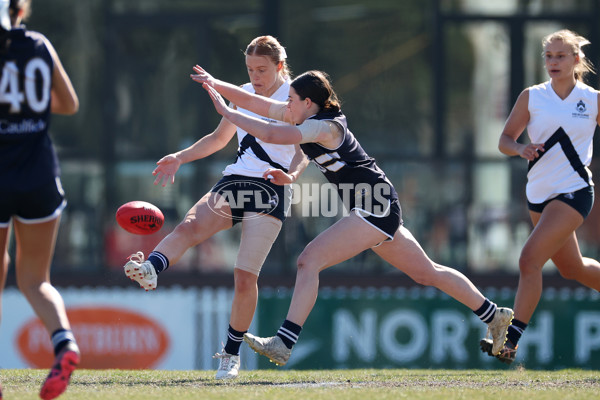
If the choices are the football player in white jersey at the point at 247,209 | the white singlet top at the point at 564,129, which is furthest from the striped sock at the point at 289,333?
the white singlet top at the point at 564,129

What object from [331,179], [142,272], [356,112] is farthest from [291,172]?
[356,112]

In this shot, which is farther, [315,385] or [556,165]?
[556,165]

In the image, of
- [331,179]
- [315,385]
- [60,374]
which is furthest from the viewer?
[331,179]

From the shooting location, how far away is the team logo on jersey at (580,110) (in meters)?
6.52

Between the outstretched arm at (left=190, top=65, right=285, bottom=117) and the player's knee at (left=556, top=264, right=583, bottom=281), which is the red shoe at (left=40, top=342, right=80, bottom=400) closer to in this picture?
the outstretched arm at (left=190, top=65, right=285, bottom=117)

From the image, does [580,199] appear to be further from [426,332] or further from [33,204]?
[426,332]

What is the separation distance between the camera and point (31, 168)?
4637 millimetres

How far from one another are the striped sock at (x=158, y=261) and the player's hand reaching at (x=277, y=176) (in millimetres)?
845

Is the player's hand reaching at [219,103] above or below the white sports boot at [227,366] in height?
above

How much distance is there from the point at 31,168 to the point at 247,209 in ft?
6.20

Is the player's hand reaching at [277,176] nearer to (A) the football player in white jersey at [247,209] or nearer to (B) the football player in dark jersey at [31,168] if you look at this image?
(A) the football player in white jersey at [247,209]

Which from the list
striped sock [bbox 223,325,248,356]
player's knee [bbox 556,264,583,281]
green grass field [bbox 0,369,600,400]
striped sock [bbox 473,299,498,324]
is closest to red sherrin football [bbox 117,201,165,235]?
striped sock [bbox 223,325,248,356]

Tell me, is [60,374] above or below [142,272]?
below

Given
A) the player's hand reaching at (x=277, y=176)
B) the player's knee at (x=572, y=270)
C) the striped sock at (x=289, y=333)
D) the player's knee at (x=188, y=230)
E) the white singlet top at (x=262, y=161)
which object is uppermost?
the white singlet top at (x=262, y=161)
